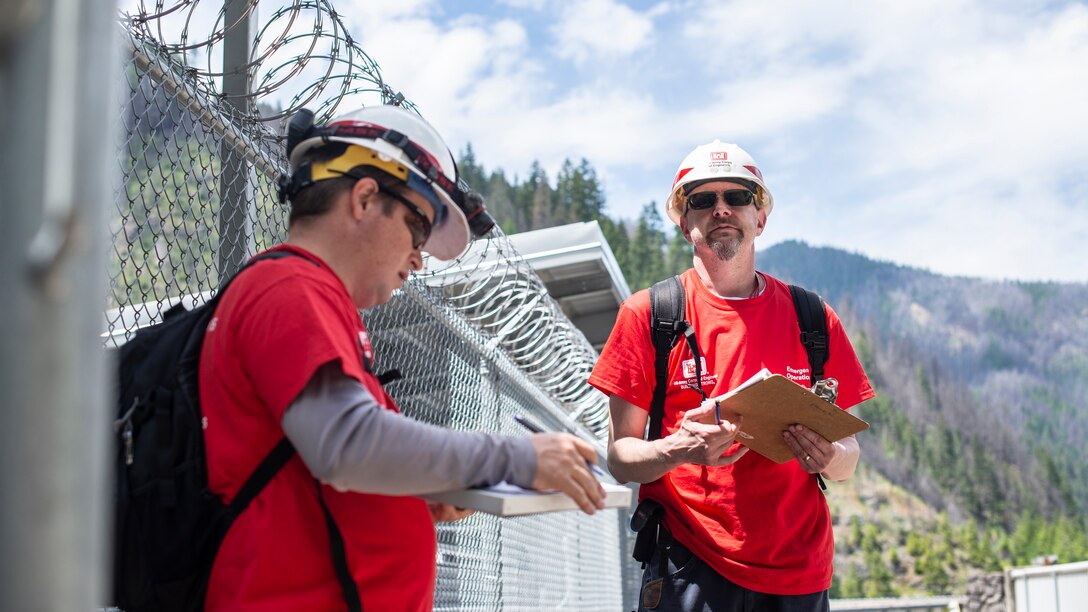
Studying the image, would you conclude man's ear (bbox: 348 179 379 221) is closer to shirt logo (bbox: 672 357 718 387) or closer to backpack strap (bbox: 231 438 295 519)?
backpack strap (bbox: 231 438 295 519)

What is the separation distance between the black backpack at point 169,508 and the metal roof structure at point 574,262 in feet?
18.9

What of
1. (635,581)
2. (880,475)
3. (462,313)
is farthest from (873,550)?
(462,313)

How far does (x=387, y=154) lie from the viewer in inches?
90.7

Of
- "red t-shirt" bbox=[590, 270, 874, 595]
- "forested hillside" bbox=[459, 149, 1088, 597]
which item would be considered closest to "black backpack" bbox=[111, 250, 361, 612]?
"red t-shirt" bbox=[590, 270, 874, 595]

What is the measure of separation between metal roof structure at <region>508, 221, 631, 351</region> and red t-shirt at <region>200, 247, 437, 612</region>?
5.68 metres

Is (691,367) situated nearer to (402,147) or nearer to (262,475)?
(402,147)

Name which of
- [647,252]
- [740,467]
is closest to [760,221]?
[740,467]

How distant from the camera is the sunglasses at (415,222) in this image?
90.9 inches

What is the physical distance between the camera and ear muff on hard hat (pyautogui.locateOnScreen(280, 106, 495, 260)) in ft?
7.61

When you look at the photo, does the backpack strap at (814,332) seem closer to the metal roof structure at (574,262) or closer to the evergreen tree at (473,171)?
the metal roof structure at (574,262)

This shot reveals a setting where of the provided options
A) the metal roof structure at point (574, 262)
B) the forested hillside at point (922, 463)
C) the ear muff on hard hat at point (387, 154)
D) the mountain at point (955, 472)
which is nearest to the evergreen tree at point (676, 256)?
the forested hillside at point (922, 463)

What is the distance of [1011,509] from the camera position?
13300cm

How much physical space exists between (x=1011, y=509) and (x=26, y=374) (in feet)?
483

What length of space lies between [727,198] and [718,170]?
0.11 meters
